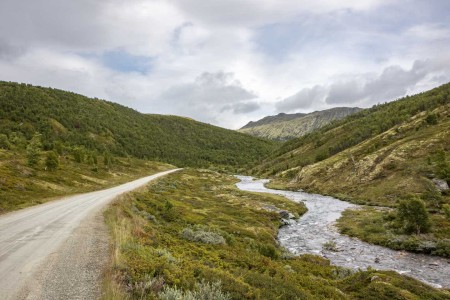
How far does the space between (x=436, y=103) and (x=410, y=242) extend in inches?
4825

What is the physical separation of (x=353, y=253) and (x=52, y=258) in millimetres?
31429

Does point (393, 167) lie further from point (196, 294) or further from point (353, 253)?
point (196, 294)

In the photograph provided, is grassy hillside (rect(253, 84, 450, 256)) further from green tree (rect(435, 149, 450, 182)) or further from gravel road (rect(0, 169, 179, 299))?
gravel road (rect(0, 169, 179, 299))

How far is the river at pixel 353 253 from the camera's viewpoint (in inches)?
1108

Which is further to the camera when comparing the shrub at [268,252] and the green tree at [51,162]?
the green tree at [51,162]

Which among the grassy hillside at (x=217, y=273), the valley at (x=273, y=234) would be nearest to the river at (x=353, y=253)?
the valley at (x=273, y=234)

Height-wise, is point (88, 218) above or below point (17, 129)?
below

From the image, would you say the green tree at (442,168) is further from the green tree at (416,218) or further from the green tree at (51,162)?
the green tree at (51,162)

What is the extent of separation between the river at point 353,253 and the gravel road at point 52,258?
23496 millimetres

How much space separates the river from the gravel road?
23496 millimetres

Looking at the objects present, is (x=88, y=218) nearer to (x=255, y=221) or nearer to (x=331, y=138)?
(x=255, y=221)

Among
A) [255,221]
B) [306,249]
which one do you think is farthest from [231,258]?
[255,221]

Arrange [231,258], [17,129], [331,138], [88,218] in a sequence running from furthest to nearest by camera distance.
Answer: [331,138] < [17,129] < [88,218] < [231,258]

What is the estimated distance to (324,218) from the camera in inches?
2243
